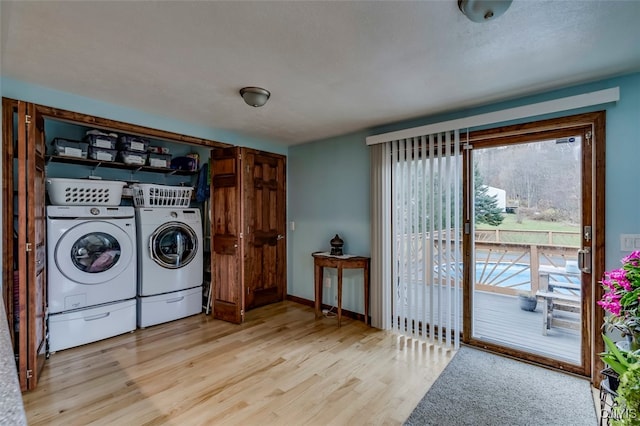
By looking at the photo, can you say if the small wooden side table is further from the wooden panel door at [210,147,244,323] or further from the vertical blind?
the wooden panel door at [210,147,244,323]

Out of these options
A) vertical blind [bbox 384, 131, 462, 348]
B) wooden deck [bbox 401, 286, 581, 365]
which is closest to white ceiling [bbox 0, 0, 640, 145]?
vertical blind [bbox 384, 131, 462, 348]

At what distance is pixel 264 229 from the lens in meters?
4.17

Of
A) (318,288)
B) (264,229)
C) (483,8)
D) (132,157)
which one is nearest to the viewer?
(483,8)

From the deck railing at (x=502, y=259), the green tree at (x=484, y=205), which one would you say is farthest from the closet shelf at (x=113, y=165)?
the green tree at (x=484, y=205)

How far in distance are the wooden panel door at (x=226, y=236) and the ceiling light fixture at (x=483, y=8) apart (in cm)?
262

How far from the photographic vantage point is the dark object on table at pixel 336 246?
144 inches

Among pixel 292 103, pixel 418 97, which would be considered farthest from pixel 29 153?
pixel 418 97

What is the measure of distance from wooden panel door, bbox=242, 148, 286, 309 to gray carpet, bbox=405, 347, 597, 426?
96.6 inches

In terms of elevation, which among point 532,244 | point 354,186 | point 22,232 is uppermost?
point 354,186

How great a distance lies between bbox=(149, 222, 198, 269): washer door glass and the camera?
3.39 m

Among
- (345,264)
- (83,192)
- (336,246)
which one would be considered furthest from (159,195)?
(345,264)

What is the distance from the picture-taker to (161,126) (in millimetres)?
3121

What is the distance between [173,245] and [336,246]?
190cm

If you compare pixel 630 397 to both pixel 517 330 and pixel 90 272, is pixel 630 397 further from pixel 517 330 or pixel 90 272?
pixel 90 272
